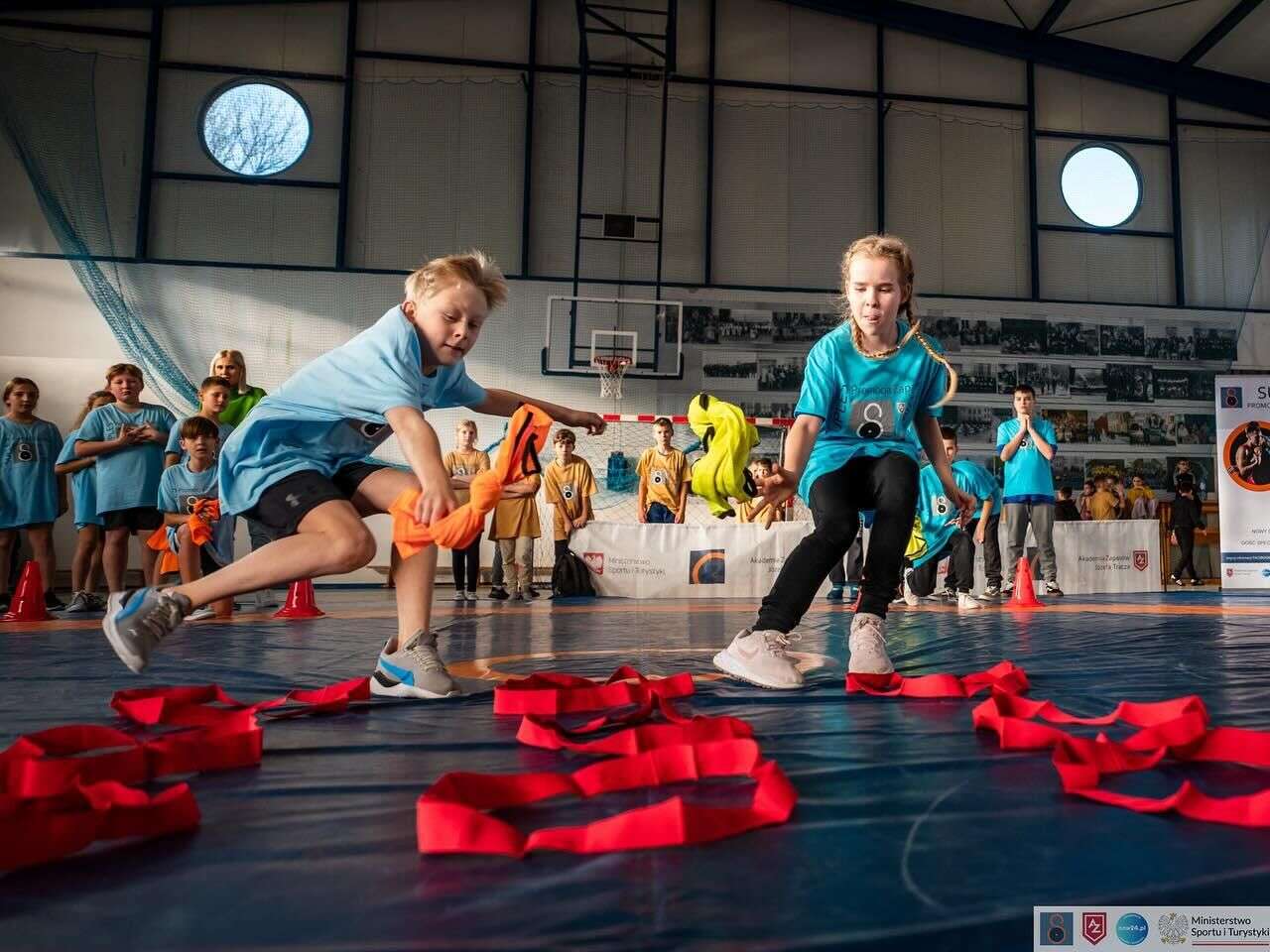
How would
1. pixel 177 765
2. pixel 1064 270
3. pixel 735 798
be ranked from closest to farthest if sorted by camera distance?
pixel 735 798 < pixel 177 765 < pixel 1064 270

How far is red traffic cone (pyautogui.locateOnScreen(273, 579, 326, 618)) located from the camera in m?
5.08

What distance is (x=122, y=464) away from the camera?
561 centimetres

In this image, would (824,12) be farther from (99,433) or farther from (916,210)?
(99,433)

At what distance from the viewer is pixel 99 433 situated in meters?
5.68

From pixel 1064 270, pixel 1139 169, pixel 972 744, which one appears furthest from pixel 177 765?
pixel 1139 169

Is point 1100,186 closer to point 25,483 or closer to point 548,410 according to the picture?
point 548,410

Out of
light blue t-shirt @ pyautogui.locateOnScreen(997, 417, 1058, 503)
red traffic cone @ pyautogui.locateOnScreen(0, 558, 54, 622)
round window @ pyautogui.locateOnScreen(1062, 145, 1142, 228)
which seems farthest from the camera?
round window @ pyautogui.locateOnScreen(1062, 145, 1142, 228)

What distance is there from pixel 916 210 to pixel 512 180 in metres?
5.36

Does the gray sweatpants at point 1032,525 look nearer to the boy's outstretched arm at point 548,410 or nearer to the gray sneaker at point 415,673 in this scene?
the boy's outstretched arm at point 548,410

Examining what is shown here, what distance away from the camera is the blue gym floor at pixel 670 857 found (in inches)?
35.4

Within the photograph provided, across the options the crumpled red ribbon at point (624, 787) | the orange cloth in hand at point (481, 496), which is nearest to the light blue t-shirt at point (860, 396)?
the orange cloth in hand at point (481, 496)

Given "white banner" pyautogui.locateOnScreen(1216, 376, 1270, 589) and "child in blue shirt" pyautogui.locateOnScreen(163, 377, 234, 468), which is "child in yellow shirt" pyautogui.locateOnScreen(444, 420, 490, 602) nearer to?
"child in blue shirt" pyautogui.locateOnScreen(163, 377, 234, 468)

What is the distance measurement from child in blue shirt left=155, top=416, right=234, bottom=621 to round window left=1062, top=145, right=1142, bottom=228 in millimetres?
11723

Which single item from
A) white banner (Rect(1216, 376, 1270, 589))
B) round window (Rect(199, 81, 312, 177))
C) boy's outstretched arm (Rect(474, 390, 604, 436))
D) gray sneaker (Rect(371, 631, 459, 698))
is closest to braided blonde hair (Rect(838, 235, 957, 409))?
boy's outstretched arm (Rect(474, 390, 604, 436))
